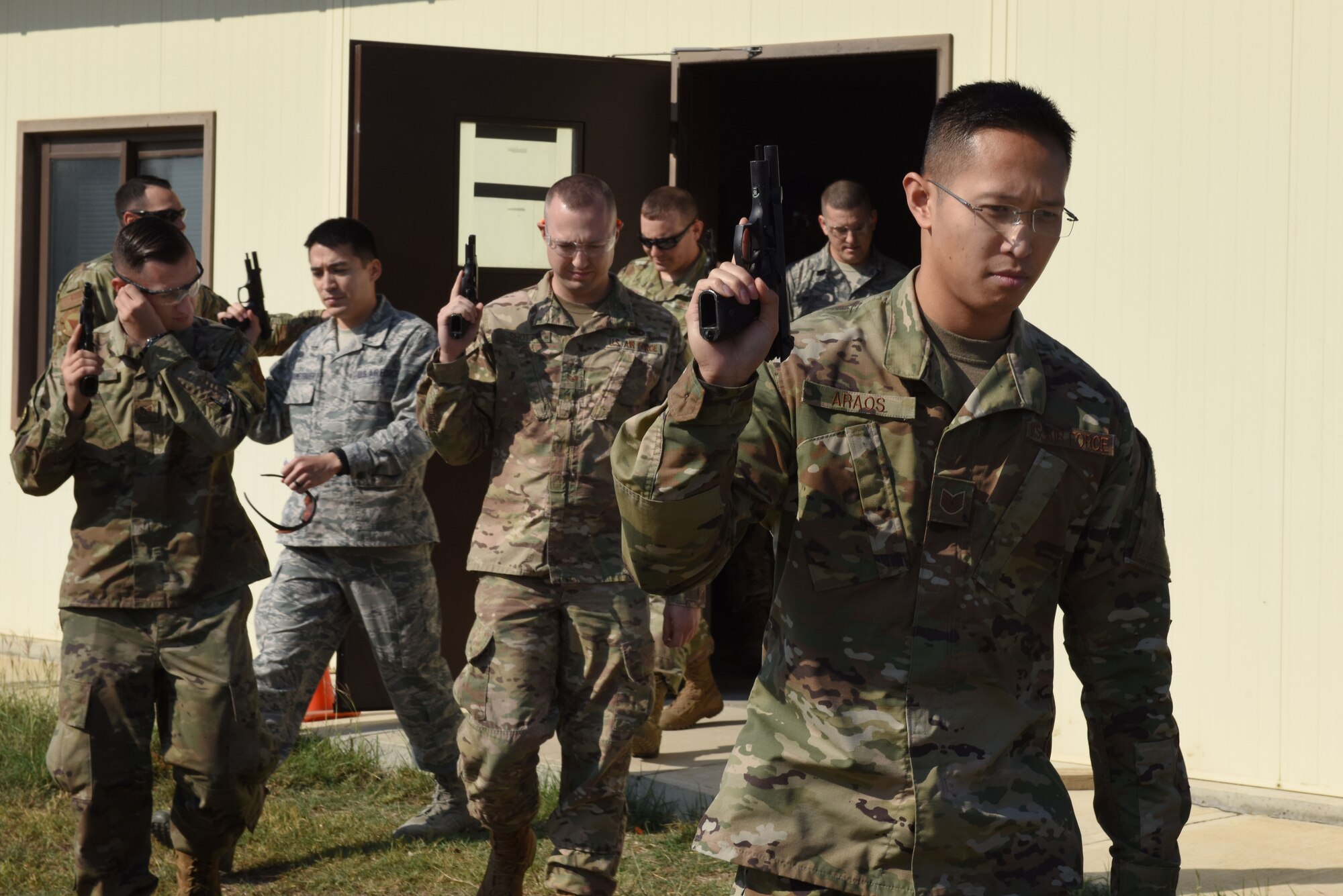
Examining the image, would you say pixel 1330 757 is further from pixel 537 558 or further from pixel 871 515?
pixel 871 515

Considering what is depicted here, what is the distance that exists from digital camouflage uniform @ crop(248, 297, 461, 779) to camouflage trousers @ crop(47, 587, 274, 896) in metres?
0.98

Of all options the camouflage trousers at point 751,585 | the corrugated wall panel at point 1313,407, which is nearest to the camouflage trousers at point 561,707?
the corrugated wall panel at point 1313,407

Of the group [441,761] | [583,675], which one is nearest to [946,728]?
[583,675]

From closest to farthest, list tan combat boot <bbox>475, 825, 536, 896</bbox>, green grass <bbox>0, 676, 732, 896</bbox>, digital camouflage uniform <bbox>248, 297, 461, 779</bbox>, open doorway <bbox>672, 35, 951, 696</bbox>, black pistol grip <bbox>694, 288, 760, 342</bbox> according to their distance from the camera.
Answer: black pistol grip <bbox>694, 288, 760, 342</bbox>, tan combat boot <bbox>475, 825, 536, 896</bbox>, green grass <bbox>0, 676, 732, 896</bbox>, digital camouflage uniform <bbox>248, 297, 461, 779</bbox>, open doorway <bbox>672, 35, 951, 696</bbox>

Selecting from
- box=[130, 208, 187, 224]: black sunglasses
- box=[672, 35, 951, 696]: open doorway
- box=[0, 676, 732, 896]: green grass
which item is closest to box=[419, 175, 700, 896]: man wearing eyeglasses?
box=[0, 676, 732, 896]: green grass

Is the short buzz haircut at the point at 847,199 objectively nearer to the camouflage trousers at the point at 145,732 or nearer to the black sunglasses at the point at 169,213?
the black sunglasses at the point at 169,213

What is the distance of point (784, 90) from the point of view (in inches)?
485

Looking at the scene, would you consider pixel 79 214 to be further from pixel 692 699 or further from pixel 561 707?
pixel 561 707

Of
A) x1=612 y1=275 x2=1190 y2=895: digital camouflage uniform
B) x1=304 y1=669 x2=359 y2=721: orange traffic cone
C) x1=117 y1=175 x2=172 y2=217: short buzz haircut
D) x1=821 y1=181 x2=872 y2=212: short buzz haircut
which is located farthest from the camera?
x1=821 y1=181 x2=872 y2=212: short buzz haircut

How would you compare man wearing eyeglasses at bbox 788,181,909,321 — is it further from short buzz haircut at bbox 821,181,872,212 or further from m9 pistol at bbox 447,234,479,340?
m9 pistol at bbox 447,234,479,340

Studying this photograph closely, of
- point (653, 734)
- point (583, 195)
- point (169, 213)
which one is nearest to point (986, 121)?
point (583, 195)

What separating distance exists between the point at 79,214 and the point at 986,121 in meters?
7.75

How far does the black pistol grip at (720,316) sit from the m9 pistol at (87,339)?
2.65 m

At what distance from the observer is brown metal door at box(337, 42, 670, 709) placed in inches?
270
